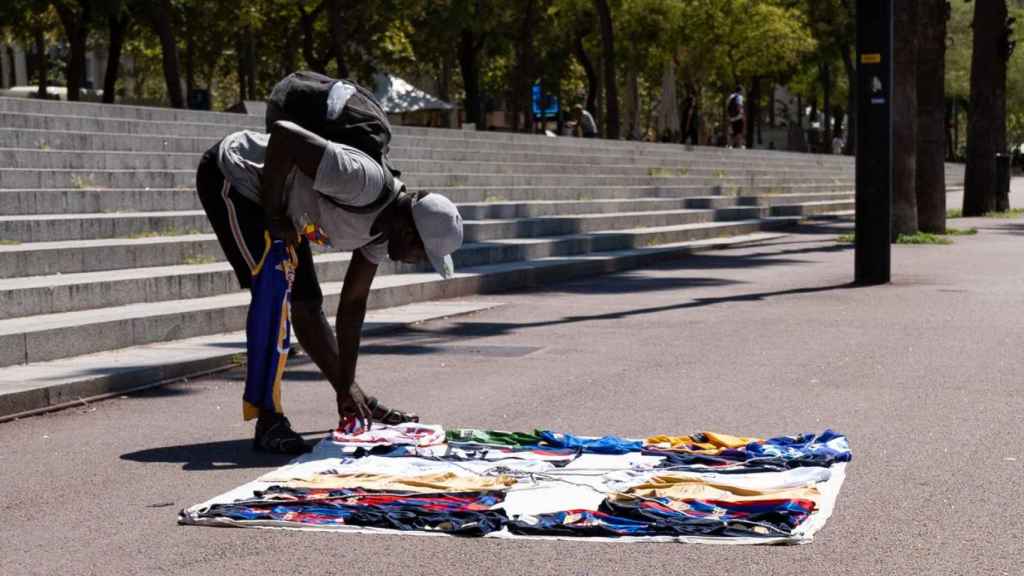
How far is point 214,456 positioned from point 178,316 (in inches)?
145

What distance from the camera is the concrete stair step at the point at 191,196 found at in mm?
12008

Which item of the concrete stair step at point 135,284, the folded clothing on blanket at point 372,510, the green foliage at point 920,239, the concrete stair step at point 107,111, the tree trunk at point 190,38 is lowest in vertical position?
the green foliage at point 920,239

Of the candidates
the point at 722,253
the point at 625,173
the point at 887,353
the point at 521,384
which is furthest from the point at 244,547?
the point at 625,173

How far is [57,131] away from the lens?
47.2 ft

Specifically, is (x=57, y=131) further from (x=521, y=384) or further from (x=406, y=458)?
(x=406, y=458)

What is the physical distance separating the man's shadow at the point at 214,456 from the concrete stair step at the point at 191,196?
19.4 feet

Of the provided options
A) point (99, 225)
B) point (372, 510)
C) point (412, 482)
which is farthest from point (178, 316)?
point (372, 510)

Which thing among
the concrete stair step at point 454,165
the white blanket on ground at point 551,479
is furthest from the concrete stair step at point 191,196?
the white blanket on ground at point 551,479

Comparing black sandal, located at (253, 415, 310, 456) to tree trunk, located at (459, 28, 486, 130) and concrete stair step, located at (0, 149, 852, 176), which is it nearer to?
concrete stair step, located at (0, 149, 852, 176)

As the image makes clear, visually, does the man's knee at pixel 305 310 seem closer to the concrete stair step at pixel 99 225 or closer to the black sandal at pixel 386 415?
the black sandal at pixel 386 415

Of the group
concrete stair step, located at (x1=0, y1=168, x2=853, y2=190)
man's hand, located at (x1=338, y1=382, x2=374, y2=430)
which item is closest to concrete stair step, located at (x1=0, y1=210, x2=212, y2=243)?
concrete stair step, located at (x1=0, y1=168, x2=853, y2=190)

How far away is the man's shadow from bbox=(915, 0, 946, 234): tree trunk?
17452 millimetres

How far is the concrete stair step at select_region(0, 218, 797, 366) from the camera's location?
28.3 feet

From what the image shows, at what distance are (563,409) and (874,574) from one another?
3.31m
